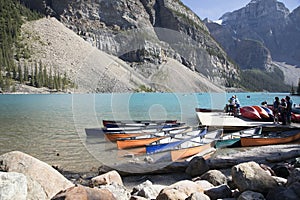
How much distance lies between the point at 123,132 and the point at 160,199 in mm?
13733

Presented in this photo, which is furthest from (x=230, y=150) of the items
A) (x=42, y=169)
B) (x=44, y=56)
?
(x=44, y=56)

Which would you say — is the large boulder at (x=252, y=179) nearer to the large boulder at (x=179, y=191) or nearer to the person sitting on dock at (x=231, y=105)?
the large boulder at (x=179, y=191)

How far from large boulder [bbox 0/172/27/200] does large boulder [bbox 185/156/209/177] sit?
286 inches

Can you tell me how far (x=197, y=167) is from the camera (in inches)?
421

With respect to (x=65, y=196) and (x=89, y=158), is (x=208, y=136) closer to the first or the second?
(x=89, y=158)

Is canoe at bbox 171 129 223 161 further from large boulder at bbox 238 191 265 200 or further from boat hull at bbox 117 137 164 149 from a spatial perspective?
large boulder at bbox 238 191 265 200

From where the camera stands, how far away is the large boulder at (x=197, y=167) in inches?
418

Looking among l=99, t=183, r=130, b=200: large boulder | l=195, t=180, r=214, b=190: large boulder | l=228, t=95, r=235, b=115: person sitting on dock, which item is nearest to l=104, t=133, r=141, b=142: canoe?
l=195, t=180, r=214, b=190: large boulder

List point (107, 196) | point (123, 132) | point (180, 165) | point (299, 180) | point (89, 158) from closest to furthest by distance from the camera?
point (107, 196) → point (299, 180) → point (180, 165) → point (89, 158) → point (123, 132)

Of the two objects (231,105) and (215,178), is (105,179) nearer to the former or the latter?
(215,178)

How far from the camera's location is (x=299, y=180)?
19.2 feet

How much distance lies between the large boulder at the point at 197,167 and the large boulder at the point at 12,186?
23.8 feet

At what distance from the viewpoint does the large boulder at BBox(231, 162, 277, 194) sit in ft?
20.9

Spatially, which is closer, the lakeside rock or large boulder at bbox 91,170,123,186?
the lakeside rock
